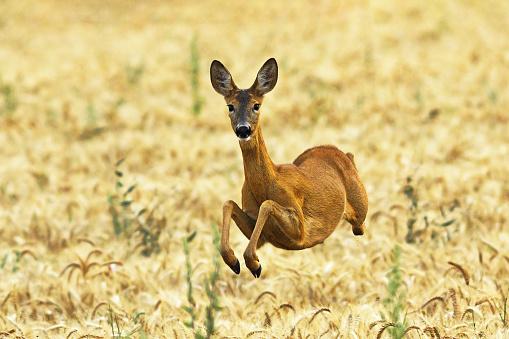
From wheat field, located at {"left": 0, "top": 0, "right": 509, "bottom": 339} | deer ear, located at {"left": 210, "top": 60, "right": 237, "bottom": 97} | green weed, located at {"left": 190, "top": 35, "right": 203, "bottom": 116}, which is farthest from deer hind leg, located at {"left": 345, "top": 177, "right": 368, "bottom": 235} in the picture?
green weed, located at {"left": 190, "top": 35, "right": 203, "bottom": 116}

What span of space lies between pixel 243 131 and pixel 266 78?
0.37m

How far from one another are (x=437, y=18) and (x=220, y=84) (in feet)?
62.9

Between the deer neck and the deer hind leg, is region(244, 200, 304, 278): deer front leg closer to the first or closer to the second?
the deer neck

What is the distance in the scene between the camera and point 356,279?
307 inches

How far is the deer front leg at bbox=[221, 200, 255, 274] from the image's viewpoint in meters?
3.39

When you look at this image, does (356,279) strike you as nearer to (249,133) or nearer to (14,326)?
(14,326)

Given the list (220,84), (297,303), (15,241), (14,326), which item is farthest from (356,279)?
(15,241)

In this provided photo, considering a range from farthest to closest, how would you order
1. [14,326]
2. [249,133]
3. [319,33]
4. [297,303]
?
1. [319,33]
2. [297,303]
3. [14,326]
4. [249,133]

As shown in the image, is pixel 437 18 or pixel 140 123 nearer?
pixel 140 123

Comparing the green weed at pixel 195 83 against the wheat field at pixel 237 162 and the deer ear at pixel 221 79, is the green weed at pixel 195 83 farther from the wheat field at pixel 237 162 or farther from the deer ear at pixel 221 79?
the deer ear at pixel 221 79

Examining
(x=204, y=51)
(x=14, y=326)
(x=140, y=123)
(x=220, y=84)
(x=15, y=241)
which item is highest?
(x=204, y=51)

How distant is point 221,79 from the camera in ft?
12.6

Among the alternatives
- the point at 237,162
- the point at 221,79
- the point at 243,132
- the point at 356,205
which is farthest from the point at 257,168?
the point at 237,162

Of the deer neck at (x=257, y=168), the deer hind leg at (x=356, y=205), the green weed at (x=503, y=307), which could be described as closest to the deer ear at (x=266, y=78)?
the deer neck at (x=257, y=168)
